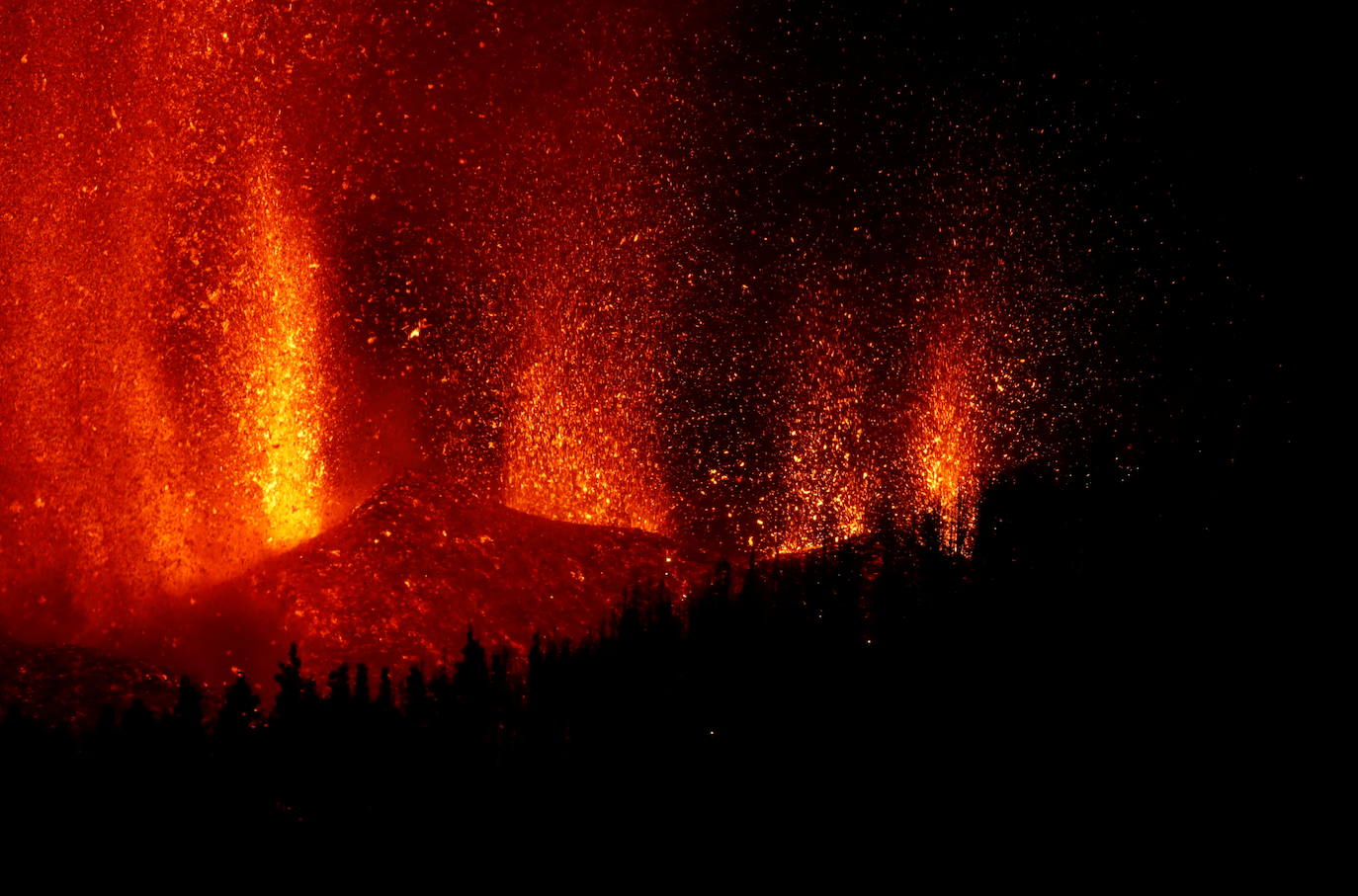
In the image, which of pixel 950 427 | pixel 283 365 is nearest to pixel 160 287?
pixel 283 365

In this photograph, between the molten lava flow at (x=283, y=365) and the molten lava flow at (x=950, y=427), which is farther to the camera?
the molten lava flow at (x=950, y=427)

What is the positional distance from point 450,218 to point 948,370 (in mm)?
2634

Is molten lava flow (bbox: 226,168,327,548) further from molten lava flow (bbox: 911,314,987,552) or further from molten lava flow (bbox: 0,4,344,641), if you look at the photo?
molten lava flow (bbox: 911,314,987,552)

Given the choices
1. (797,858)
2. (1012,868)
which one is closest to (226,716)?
(797,858)

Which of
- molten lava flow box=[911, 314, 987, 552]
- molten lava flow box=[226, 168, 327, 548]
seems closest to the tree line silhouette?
molten lava flow box=[911, 314, 987, 552]

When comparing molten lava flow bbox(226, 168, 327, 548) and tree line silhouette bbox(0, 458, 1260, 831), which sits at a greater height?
molten lava flow bbox(226, 168, 327, 548)

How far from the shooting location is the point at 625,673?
3.04 m

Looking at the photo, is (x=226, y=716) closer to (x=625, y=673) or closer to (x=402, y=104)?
(x=625, y=673)

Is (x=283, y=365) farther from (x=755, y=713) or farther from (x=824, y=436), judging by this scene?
(x=755, y=713)

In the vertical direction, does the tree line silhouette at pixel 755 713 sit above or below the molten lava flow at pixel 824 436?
below

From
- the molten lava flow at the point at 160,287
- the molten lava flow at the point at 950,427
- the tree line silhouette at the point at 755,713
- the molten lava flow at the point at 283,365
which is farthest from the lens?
the molten lava flow at the point at 950,427

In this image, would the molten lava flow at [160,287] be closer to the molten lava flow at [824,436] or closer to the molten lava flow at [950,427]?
the molten lava flow at [824,436]

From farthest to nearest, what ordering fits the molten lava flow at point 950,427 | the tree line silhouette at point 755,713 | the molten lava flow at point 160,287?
the molten lava flow at point 950,427 → the molten lava flow at point 160,287 → the tree line silhouette at point 755,713

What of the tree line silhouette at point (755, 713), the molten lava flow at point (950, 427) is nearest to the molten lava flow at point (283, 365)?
the tree line silhouette at point (755, 713)
